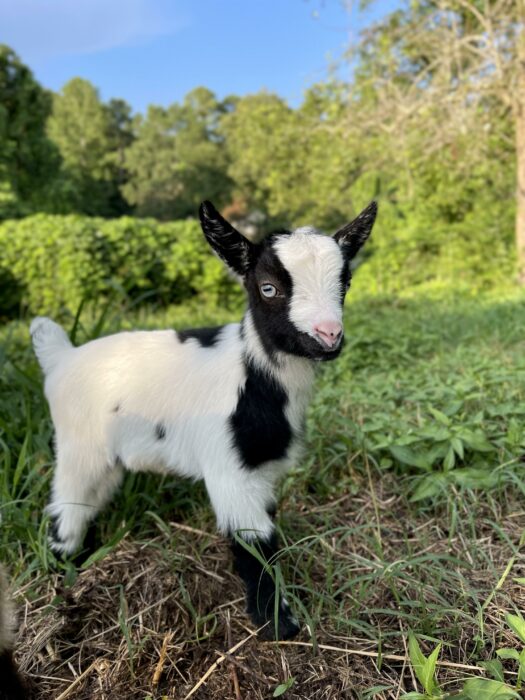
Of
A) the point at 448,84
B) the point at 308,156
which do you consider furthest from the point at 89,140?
the point at 448,84

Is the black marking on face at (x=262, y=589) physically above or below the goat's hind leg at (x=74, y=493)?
below

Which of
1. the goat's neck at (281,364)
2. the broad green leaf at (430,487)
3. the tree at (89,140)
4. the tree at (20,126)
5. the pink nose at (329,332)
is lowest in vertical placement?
the broad green leaf at (430,487)

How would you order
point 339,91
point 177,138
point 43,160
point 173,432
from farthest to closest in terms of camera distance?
point 177,138 → point 43,160 → point 339,91 → point 173,432

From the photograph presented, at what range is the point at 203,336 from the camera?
1997 mm

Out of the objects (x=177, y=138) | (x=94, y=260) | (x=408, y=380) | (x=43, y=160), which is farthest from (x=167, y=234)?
(x=177, y=138)

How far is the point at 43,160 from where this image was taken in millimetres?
15438

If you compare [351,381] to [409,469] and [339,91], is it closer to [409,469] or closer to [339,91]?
[409,469]

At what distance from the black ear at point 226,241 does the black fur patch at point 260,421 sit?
0.35 m

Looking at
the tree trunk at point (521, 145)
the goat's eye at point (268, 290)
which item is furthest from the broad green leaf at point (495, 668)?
the tree trunk at point (521, 145)

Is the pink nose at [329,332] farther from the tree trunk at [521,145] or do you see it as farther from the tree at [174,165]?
the tree at [174,165]

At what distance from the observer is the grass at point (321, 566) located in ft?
5.08

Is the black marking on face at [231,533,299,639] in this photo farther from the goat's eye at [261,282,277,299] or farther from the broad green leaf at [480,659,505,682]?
the goat's eye at [261,282,277,299]

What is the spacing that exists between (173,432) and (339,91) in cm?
854

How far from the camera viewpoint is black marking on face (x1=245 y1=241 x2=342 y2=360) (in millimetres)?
1554
